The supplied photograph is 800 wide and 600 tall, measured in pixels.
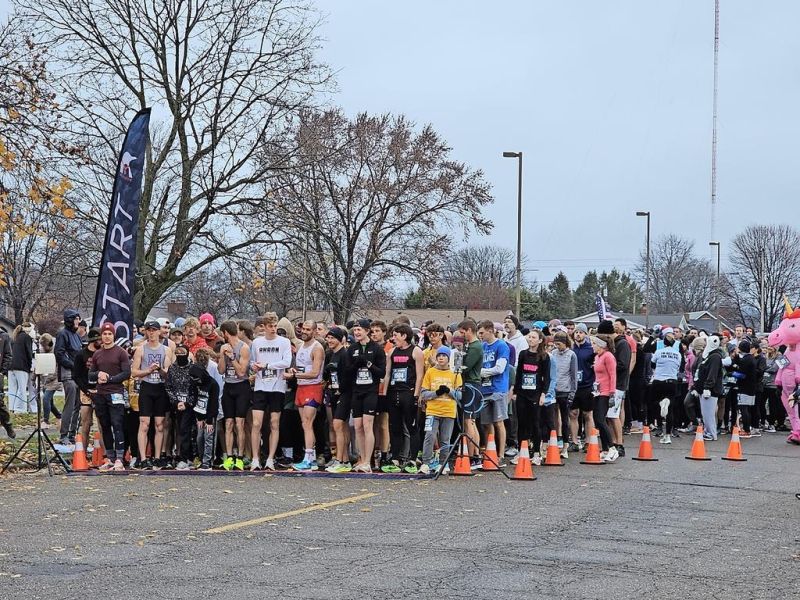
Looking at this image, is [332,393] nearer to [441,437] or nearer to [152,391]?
[441,437]

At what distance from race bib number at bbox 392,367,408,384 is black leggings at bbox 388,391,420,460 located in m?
0.16

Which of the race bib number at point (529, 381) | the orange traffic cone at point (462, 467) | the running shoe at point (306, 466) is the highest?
the race bib number at point (529, 381)

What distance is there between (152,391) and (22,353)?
27.2ft

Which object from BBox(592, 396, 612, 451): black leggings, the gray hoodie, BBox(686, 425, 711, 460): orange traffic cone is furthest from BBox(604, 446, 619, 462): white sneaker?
BBox(686, 425, 711, 460): orange traffic cone

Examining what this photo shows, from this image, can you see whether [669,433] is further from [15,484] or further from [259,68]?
[259,68]

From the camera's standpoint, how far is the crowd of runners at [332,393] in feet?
47.3

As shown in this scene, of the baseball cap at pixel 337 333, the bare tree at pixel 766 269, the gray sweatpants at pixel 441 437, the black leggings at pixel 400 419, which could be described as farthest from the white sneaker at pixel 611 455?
the bare tree at pixel 766 269

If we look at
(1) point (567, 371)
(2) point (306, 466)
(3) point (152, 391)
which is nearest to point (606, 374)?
(1) point (567, 371)

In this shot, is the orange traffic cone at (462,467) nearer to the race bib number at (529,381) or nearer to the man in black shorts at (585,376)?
the race bib number at (529,381)

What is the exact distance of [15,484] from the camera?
13289 millimetres

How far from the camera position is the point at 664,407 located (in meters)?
21.4

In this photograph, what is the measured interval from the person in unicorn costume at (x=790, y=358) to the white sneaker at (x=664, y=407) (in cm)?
204

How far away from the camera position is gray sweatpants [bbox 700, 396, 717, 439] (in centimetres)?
2070

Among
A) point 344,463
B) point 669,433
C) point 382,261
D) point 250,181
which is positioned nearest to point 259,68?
point 250,181
